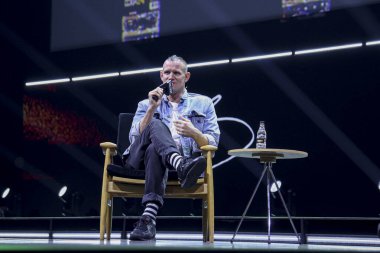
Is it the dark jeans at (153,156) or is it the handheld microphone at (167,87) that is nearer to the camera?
the dark jeans at (153,156)

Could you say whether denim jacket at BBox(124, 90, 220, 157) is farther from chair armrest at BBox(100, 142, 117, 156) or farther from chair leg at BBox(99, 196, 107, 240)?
chair leg at BBox(99, 196, 107, 240)

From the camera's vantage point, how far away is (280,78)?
533 centimetres

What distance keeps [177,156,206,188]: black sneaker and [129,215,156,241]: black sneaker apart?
25cm

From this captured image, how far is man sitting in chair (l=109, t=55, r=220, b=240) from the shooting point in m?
2.50

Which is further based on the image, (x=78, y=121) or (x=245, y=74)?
(x=78, y=121)

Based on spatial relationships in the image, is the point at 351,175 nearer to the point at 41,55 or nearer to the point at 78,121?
the point at 78,121

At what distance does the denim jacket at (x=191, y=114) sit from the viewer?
9.90ft

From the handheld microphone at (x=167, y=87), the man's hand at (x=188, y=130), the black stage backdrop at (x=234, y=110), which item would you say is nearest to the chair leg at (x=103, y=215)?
the man's hand at (x=188, y=130)

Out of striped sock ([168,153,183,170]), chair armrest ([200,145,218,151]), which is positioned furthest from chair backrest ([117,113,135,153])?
striped sock ([168,153,183,170])

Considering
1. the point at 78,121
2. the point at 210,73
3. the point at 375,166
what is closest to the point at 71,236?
the point at 78,121

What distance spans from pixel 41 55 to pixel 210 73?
2328mm

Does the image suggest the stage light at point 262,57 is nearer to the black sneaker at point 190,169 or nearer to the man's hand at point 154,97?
the man's hand at point 154,97

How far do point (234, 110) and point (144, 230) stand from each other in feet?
10.8

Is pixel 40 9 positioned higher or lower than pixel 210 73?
higher
